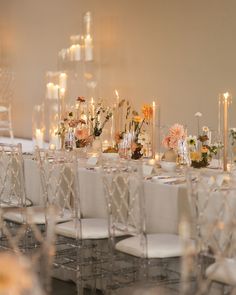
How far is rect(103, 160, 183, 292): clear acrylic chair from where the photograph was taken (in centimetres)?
418

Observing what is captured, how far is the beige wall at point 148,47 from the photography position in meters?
8.05

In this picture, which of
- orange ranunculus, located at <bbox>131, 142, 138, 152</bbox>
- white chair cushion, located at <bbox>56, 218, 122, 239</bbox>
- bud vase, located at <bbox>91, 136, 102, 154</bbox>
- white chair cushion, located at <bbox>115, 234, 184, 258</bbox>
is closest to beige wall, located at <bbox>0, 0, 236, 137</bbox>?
bud vase, located at <bbox>91, 136, 102, 154</bbox>

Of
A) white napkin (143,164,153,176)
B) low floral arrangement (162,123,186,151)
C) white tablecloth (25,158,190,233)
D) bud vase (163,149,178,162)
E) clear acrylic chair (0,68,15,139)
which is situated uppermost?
clear acrylic chair (0,68,15,139)

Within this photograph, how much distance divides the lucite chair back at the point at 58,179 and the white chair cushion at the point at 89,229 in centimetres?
8

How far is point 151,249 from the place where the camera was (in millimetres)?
4164

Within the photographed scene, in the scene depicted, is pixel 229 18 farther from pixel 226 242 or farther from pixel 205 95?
pixel 226 242

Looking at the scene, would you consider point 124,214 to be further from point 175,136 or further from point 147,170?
point 175,136

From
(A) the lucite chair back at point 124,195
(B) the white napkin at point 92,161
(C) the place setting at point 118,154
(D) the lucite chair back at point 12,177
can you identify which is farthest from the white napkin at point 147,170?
(D) the lucite chair back at point 12,177

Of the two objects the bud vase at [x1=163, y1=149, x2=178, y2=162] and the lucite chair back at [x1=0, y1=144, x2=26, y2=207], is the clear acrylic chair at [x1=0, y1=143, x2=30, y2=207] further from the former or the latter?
the bud vase at [x1=163, y1=149, x2=178, y2=162]

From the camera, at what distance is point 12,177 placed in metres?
5.67

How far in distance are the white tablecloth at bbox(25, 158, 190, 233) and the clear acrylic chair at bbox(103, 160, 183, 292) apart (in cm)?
9

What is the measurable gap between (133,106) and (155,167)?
4.38 meters

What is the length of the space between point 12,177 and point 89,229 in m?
1.16

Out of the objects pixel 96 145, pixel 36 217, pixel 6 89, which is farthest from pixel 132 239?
pixel 6 89
